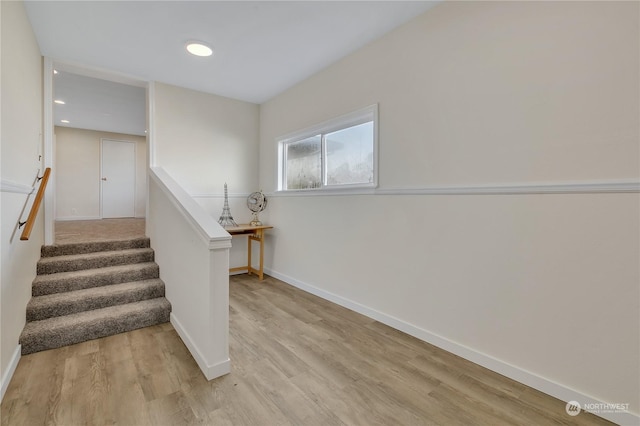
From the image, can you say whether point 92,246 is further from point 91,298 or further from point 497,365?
point 497,365

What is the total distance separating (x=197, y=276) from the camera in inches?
78.3

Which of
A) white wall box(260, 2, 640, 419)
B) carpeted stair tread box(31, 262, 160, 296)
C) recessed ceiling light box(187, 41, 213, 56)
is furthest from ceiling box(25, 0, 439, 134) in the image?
carpeted stair tread box(31, 262, 160, 296)

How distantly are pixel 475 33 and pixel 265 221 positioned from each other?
3.32 meters

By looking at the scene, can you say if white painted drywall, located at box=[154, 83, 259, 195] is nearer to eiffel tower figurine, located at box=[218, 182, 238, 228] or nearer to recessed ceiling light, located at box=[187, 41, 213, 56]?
eiffel tower figurine, located at box=[218, 182, 238, 228]

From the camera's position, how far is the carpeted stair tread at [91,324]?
2.08 meters

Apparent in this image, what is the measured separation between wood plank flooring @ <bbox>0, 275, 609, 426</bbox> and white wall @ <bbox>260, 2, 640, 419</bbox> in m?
0.23

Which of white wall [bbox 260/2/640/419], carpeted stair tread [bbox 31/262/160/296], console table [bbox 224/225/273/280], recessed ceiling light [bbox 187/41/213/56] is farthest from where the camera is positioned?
console table [bbox 224/225/273/280]

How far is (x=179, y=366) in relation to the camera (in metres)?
1.92

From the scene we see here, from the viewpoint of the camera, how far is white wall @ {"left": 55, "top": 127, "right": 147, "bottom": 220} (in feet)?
20.4

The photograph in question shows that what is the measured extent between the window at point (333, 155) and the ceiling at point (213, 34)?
2.23 ft

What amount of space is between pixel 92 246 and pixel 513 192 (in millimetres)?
3924

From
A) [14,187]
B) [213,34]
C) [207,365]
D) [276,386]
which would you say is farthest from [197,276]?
[213,34]

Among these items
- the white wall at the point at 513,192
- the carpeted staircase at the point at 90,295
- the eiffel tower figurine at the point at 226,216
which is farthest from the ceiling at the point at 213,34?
the carpeted staircase at the point at 90,295

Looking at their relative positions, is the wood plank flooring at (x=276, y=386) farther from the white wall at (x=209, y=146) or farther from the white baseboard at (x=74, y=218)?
the white baseboard at (x=74, y=218)
